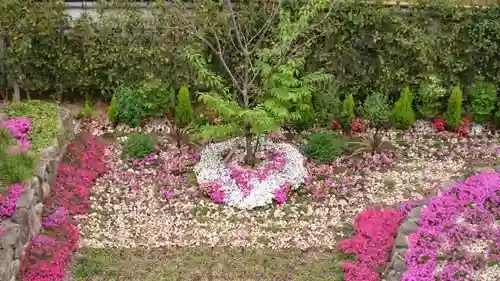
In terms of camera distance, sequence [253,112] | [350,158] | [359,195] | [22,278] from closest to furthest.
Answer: [22,278] < [253,112] < [359,195] < [350,158]

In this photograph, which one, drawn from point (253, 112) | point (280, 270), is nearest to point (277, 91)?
point (253, 112)

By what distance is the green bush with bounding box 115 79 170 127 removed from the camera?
1290 cm

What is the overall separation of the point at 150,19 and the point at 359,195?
17.2 feet

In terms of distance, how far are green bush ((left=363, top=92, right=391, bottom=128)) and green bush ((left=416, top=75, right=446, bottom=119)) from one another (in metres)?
0.69

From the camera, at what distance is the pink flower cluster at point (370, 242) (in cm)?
916

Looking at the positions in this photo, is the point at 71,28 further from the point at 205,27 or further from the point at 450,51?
the point at 450,51

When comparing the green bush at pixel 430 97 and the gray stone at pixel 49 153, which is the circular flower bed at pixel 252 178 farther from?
the green bush at pixel 430 97

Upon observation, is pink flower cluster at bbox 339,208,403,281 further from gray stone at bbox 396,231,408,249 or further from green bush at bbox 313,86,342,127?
green bush at bbox 313,86,342,127

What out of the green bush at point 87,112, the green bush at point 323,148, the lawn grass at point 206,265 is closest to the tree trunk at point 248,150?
the green bush at point 323,148

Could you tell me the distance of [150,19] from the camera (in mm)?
12867

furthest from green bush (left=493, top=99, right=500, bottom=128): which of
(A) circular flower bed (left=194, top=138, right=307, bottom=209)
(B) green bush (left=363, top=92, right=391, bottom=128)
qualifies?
(A) circular flower bed (left=194, top=138, right=307, bottom=209)

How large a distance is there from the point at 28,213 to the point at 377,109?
6733 millimetres

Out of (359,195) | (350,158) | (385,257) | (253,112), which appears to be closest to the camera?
(385,257)

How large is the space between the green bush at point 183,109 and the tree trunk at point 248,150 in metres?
1.79
